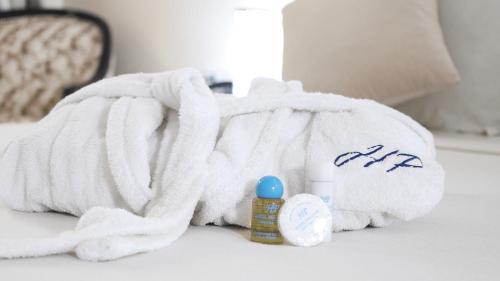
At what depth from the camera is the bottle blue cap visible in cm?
80

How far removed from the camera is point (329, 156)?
2.93 feet

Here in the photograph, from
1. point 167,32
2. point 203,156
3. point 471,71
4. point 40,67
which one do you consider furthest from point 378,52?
point 40,67

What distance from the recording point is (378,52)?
1.73 m

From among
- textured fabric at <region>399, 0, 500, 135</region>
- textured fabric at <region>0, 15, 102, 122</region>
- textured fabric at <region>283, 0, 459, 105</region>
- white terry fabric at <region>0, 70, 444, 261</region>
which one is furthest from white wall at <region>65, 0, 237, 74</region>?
white terry fabric at <region>0, 70, 444, 261</region>

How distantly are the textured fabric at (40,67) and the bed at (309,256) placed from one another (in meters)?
1.82

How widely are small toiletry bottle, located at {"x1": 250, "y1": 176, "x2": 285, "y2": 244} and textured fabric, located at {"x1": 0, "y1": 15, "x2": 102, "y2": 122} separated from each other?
6.68 feet

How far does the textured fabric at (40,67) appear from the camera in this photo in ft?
8.88

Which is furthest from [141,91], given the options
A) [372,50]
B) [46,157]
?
[372,50]

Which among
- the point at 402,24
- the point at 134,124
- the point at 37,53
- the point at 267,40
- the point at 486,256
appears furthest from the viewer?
the point at 37,53

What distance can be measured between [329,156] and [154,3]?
81.5 inches

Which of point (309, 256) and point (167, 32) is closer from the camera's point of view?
point (309, 256)

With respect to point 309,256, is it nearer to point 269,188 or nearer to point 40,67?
point 269,188

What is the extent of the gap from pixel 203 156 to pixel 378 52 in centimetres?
100

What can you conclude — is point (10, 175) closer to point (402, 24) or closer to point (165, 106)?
point (165, 106)
